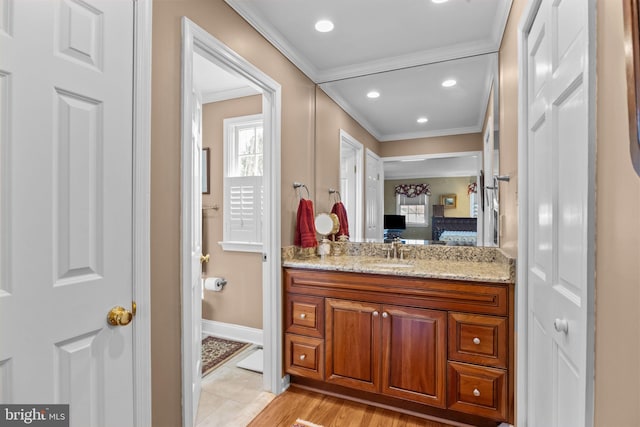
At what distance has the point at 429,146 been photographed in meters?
2.61

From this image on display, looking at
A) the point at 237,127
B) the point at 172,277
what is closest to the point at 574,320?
the point at 172,277

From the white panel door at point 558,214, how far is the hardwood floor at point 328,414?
0.78 m

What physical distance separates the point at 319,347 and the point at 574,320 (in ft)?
5.34

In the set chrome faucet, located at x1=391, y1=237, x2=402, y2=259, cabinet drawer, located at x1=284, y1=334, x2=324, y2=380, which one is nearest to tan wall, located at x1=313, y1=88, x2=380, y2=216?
chrome faucet, located at x1=391, y1=237, x2=402, y2=259

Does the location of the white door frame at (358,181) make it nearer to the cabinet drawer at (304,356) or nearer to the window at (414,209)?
the window at (414,209)

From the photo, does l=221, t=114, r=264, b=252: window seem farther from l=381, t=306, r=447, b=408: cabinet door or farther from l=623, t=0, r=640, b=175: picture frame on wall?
l=623, t=0, r=640, b=175: picture frame on wall

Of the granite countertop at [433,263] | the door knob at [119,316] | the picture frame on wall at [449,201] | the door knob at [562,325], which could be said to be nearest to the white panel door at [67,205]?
the door knob at [119,316]

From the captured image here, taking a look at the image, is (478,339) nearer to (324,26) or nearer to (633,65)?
(633,65)

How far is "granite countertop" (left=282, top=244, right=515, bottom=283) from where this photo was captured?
1.87 meters

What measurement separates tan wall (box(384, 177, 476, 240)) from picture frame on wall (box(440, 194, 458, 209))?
0.06 feet

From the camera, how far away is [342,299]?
2.17 meters

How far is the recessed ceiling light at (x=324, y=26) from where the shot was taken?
2082 mm

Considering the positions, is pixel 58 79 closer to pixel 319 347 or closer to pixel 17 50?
pixel 17 50

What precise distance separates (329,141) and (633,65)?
2463mm
